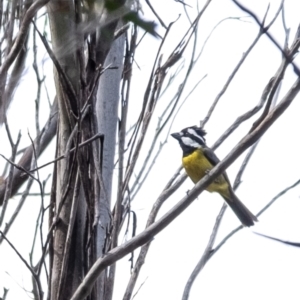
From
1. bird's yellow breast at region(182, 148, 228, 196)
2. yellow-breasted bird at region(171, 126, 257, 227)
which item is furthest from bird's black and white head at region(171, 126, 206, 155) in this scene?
bird's yellow breast at region(182, 148, 228, 196)

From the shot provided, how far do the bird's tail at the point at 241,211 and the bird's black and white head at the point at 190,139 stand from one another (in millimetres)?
416

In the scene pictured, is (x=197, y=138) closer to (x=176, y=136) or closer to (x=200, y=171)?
(x=176, y=136)

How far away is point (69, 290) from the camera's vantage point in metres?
2.38

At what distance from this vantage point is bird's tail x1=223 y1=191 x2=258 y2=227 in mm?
4457

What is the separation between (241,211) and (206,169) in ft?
1.15

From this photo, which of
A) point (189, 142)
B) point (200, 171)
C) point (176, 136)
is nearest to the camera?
point (200, 171)

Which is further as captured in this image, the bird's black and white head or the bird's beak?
the bird's beak

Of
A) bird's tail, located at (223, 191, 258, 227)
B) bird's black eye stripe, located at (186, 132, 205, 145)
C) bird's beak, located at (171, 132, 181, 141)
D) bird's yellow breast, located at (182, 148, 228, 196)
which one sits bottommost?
bird's tail, located at (223, 191, 258, 227)

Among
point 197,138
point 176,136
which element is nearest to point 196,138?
point 197,138

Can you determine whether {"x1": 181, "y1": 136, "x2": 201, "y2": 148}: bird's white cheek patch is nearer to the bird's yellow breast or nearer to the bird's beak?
the bird's beak

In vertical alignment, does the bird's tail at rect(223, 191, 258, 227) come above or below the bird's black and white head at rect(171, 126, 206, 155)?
below

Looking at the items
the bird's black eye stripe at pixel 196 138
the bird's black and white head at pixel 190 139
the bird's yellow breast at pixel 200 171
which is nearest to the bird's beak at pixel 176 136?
the bird's black and white head at pixel 190 139

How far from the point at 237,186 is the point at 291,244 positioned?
176 centimetres

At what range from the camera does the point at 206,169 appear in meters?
4.48
